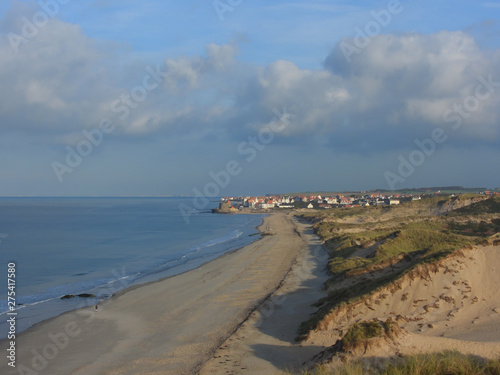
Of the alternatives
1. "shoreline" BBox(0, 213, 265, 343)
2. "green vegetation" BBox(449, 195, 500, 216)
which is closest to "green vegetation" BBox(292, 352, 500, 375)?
"shoreline" BBox(0, 213, 265, 343)

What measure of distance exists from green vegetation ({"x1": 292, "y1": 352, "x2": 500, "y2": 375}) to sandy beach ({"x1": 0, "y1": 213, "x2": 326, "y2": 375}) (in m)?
2.46

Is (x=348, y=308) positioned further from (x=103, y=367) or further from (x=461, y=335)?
(x=103, y=367)

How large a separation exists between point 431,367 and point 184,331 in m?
9.46

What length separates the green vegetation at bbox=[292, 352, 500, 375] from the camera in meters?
8.09

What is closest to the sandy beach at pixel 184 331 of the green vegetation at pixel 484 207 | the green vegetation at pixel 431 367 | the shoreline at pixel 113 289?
the shoreline at pixel 113 289

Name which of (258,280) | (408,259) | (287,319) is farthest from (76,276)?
(408,259)

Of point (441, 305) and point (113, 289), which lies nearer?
point (441, 305)

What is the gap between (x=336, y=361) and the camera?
29.9ft

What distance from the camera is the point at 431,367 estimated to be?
26.8 ft

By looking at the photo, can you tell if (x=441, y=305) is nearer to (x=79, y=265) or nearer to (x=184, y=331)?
(x=184, y=331)

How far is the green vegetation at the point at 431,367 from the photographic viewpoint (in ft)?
26.5

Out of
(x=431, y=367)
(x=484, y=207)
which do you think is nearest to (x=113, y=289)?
(x=431, y=367)

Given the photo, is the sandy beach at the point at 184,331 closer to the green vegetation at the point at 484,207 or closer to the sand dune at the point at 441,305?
the sand dune at the point at 441,305

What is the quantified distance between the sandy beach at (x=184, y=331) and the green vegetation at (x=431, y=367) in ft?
8.09
